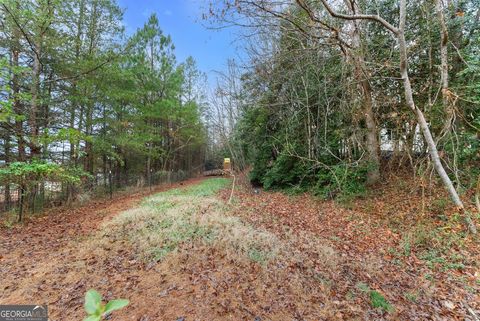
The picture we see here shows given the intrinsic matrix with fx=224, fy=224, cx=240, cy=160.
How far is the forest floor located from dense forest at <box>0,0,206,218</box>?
2047 millimetres

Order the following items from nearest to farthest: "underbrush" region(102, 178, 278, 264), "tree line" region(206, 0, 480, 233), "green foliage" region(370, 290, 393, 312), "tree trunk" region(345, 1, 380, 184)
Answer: "green foliage" region(370, 290, 393, 312), "underbrush" region(102, 178, 278, 264), "tree line" region(206, 0, 480, 233), "tree trunk" region(345, 1, 380, 184)

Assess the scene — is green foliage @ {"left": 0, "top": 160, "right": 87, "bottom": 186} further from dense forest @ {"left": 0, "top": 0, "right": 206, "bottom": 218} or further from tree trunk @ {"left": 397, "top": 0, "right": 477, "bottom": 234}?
tree trunk @ {"left": 397, "top": 0, "right": 477, "bottom": 234}

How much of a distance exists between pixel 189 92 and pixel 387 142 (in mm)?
12790

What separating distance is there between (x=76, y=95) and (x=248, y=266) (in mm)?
8284

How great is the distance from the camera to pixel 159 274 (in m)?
2.89

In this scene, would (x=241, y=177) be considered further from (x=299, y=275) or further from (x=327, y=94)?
(x=299, y=275)

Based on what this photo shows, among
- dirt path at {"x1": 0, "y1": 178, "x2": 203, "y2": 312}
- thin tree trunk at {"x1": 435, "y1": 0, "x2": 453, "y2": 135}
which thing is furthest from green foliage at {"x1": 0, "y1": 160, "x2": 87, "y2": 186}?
thin tree trunk at {"x1": 435, "y1": 0, "x2": 453, "y2": 135}

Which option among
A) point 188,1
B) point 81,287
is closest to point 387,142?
point 188,1

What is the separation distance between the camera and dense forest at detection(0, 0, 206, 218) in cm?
532

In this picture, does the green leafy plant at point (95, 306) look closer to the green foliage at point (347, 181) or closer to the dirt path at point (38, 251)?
the dirt path at point (38, 251)

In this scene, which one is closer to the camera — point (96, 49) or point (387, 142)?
point (387, 142)

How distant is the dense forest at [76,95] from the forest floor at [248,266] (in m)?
2.05

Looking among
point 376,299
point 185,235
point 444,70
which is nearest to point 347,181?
point 444,70

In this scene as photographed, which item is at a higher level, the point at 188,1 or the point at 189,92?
the point at 189,92
